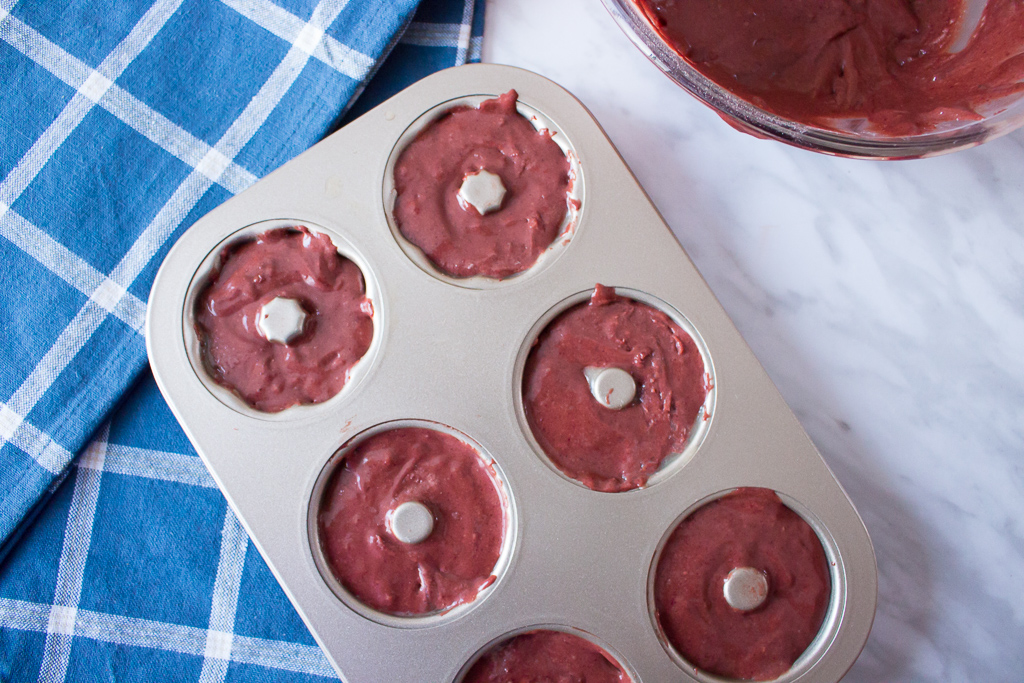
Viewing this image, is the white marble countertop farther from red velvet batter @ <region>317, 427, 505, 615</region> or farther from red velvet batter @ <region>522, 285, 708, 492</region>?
red velvet batter @ <region>317, 427, 505, 615</region>

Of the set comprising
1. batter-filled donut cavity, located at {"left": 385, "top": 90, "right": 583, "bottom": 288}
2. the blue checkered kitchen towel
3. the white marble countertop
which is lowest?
the blue checkered kitchen towel

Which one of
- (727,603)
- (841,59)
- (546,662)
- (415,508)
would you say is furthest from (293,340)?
(841,59)

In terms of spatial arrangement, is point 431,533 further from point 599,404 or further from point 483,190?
point 483,190

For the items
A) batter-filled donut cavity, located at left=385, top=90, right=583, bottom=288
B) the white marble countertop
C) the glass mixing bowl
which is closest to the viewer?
the glass mixing bowl

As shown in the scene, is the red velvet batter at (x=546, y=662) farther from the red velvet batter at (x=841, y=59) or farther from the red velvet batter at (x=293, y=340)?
the red velvet batter at (x=841, y=59)

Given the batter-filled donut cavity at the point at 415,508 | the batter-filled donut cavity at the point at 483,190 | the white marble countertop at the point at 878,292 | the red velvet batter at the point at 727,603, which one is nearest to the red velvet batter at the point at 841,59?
the white marble countertop at the point at 878,292

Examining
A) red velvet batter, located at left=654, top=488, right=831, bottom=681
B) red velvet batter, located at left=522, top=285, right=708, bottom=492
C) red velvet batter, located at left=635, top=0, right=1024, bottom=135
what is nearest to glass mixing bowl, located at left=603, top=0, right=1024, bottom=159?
red velvet batter, located at left=635, top=0, right=1024, bottom=135

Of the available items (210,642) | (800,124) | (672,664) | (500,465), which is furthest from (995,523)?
(210,642)
